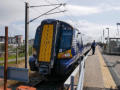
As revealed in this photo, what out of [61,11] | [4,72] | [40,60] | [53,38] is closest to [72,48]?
[53,38]

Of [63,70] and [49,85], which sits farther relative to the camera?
[49,85]

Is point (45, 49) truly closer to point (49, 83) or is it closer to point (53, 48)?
point (53, 48)

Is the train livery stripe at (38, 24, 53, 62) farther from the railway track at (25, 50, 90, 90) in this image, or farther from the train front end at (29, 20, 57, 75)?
the railway track at (25, 50, 90, 90)

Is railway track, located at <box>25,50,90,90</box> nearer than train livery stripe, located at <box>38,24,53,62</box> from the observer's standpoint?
No

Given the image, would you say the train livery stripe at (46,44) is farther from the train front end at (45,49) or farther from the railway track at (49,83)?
the railway track at (49,83)

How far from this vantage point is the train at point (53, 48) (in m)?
8.70

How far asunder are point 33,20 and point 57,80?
548 centimetres

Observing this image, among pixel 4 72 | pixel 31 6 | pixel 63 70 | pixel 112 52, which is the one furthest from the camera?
pixel 112 52

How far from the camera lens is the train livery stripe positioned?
8.81m

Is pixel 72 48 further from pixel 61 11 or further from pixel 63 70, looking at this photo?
pixel 61 11

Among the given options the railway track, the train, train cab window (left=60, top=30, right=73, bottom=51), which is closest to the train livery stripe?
the train

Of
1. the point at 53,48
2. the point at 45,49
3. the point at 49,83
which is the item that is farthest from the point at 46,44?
the point at 49,83

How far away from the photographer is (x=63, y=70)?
8.53 metres

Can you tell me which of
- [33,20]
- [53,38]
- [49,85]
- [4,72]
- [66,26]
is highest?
[33,20]
